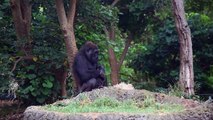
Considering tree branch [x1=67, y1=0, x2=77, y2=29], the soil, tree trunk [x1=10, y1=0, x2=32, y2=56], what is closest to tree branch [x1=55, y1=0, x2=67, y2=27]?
tree branch [x1=67, y1=0, x2=77, y2=29]

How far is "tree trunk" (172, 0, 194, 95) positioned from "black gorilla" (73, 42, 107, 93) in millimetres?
1859

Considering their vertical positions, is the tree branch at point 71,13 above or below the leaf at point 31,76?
above

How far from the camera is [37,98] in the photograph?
10125mm

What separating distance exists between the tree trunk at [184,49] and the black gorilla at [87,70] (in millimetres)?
1859

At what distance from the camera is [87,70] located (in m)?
9.42

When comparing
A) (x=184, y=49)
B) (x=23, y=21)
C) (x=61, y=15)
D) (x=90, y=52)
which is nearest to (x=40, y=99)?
(x=90, y=52)

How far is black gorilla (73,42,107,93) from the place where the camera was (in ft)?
30.3

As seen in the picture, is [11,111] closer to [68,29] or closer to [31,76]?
[31,76]

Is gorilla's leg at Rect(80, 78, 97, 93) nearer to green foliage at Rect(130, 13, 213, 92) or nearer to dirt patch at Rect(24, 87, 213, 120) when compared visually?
dirt patch at Rect(24, 87, 213, 120)

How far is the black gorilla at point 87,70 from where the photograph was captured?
923cm

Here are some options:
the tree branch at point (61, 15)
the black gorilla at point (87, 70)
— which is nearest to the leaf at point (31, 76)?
the black gorilla at point (87, 70)

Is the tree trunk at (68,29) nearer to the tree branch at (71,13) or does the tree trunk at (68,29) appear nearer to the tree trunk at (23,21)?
the tree branch at (71,13)

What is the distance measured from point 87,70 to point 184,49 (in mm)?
2290

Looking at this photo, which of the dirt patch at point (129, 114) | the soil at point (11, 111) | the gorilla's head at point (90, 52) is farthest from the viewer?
the soil at point (11, 111)
